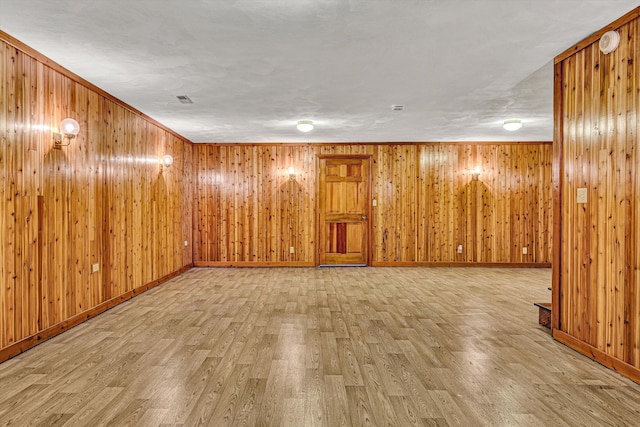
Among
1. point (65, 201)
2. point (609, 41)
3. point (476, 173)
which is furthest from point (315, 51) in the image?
point (476, 173)

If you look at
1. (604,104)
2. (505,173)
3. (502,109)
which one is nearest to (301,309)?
(604,104)

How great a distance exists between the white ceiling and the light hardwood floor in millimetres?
2629

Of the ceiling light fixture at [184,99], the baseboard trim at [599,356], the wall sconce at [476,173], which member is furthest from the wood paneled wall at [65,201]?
the wall sconce at [476,173]

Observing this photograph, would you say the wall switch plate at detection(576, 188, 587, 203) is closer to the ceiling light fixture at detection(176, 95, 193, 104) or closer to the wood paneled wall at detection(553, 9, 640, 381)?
the wood paneled wall at detection(553, 9, 640, 381)

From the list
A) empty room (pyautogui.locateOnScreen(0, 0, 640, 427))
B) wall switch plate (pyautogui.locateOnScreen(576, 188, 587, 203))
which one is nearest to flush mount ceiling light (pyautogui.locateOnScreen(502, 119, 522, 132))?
empty room (pyautogui.locateOnScreen(0, 0, 640, 427))

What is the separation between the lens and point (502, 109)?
5.33m

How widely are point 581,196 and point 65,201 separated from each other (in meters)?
4.92

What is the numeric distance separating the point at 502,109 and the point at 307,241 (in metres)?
4.44

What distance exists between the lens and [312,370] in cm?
276

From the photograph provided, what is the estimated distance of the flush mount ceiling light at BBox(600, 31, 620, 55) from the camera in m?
2.78

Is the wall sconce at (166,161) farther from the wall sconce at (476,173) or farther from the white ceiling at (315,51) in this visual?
the wall sconce at (476,173)

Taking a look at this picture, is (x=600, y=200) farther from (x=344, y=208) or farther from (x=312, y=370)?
(x=344, y=208)

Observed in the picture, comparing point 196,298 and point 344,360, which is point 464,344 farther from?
point 196,298

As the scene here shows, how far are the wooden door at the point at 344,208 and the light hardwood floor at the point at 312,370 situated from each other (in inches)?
121
